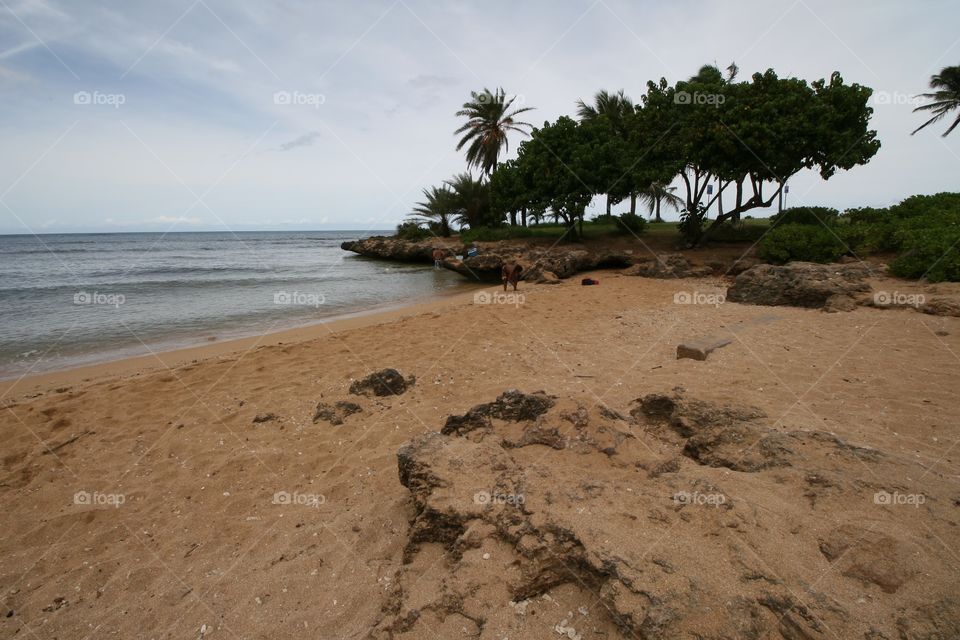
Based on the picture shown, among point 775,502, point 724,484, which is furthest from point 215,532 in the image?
point 775,502

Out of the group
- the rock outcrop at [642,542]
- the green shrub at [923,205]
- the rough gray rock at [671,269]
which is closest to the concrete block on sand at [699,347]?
the rock outcrop at [642,542]

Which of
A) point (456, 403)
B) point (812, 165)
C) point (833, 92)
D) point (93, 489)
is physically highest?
point (833, 92)

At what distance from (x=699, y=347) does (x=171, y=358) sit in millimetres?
9886

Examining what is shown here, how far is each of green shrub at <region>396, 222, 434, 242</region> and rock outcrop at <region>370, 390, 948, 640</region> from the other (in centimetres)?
3379

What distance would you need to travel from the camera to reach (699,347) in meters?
6.66

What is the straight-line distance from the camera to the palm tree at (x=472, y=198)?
112 feet

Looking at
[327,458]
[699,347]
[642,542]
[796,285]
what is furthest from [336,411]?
[796,285]

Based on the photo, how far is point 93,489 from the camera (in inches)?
179

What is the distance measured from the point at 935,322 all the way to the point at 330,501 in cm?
999

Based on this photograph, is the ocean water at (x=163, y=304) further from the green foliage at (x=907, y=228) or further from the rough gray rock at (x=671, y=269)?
the green foliage at (x=907, y=228)

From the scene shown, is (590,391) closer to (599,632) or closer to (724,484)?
(724,484)

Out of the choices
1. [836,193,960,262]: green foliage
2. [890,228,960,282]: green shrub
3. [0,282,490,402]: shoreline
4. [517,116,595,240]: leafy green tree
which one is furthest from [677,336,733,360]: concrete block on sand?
[517,116,595,240]: leafy green tree

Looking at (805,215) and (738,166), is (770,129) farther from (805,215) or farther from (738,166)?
(805,215)

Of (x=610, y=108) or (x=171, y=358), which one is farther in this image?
(x=610, y=108)
